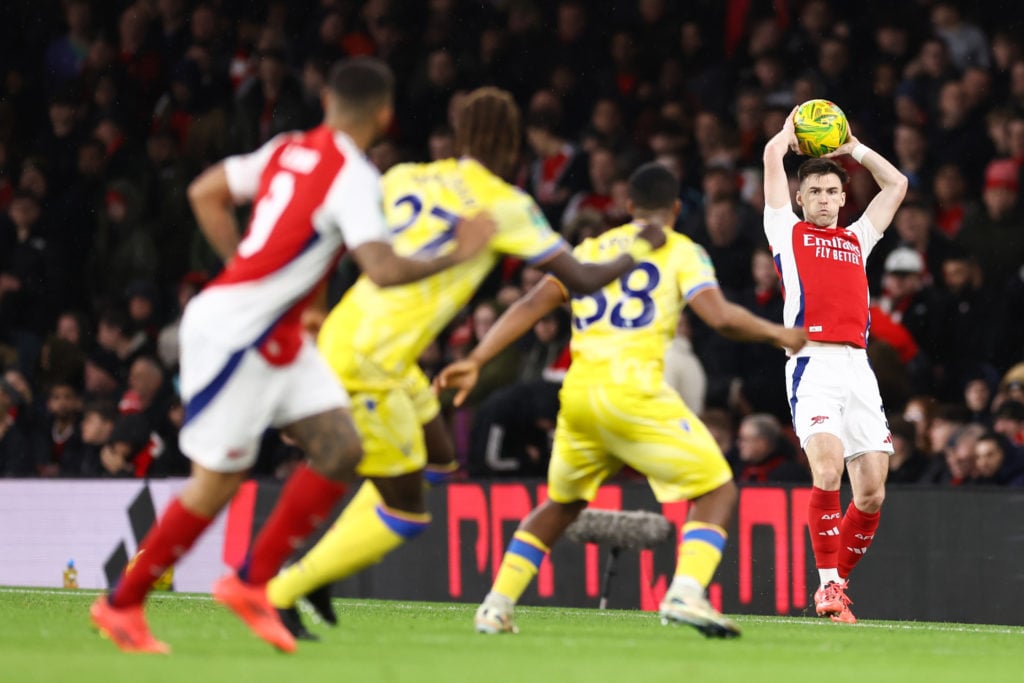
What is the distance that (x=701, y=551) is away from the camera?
8.21 metres

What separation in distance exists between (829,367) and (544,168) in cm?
635

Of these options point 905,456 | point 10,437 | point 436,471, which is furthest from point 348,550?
point 10,437

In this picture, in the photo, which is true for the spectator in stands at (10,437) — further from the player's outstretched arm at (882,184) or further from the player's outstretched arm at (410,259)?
the player's outstretched arm at (410,259)

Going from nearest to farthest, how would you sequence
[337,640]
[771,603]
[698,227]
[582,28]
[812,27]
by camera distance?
1. [337,640]
2. [771,603]
3. [698,227]
4. [812,27]
5. [582,28]

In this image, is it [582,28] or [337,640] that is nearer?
[337,640]

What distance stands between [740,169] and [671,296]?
687 centimetres

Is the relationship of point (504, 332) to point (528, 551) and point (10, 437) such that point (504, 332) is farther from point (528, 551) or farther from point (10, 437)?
point (10, 437)

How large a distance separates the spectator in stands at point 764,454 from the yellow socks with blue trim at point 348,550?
4947mm

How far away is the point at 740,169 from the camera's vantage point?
15.1 meters

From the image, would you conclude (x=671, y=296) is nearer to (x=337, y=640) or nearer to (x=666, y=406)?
(x=666, y=406)

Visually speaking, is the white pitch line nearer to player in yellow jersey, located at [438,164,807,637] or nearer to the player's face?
player in yellow jersey, located at [438,164,807,637]

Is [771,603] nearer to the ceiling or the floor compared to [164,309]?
nearer to the floor

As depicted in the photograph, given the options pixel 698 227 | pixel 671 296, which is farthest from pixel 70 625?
pixel 698 227

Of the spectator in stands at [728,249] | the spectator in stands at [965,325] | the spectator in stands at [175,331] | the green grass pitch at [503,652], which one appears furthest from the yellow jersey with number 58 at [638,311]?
the spectator in stands at [175,331]
